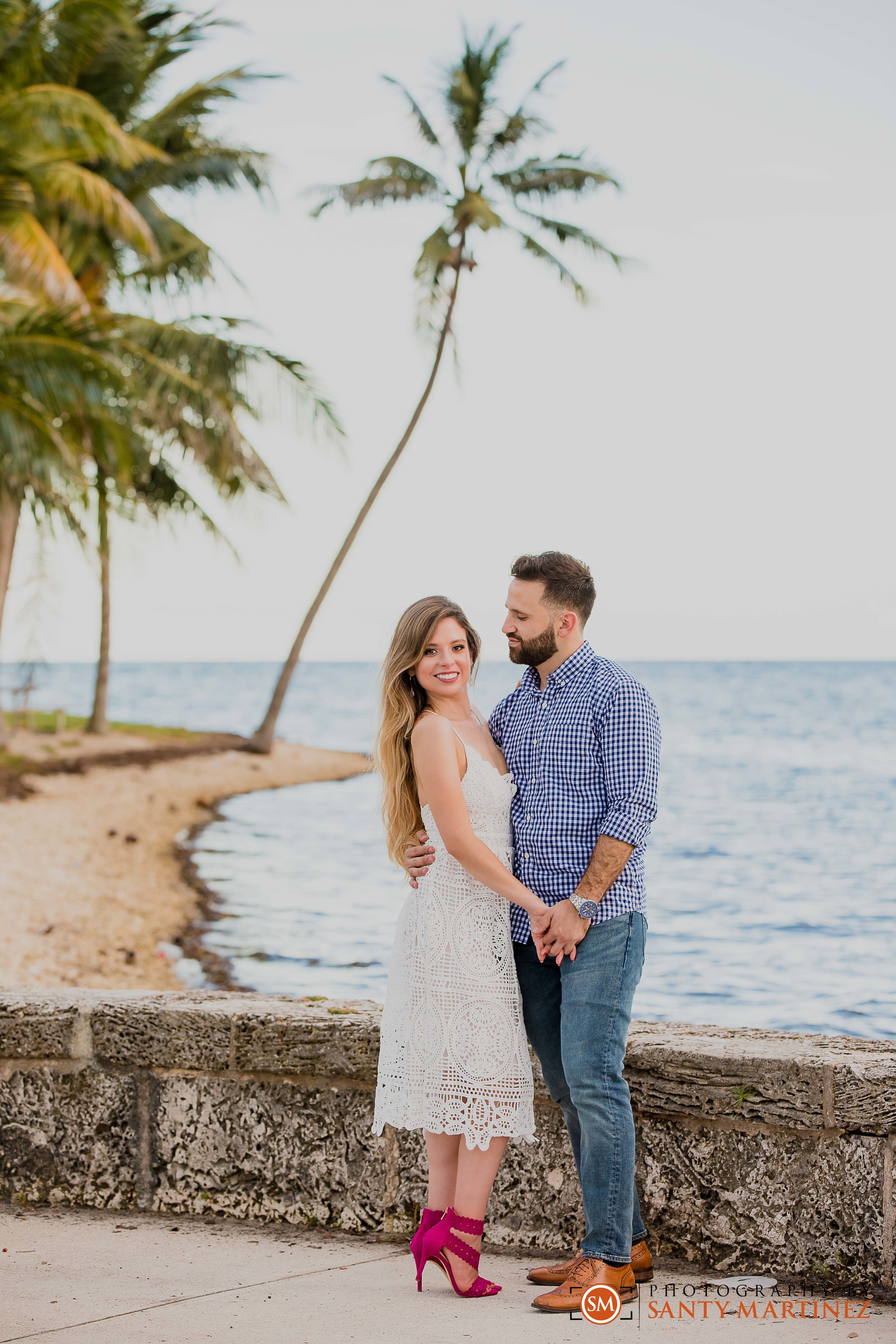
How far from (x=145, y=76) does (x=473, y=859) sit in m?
21.1

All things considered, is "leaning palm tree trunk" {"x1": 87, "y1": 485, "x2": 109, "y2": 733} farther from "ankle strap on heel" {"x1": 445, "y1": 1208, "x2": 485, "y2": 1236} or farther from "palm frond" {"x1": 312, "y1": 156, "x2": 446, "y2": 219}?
"ankle strap on heel" {"x1": 445, "y1": 1208, "x2": 485, "y2": 1236}

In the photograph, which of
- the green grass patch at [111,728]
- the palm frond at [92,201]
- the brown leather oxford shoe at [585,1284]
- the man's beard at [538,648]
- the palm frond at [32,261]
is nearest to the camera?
the brown leather oxford shoe at [585,1284]

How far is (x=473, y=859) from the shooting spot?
3027mm

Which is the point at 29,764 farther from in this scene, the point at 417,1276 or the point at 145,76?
the point at 417,1276

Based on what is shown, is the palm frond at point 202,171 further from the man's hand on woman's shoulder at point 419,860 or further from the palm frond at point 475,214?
the man's hand on woman's shoulder at point 419,860

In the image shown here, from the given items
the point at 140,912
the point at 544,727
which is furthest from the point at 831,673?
the point at 544,727

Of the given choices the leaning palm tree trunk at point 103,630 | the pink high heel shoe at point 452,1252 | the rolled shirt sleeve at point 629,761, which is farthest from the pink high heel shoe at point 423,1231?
the leaning palm tree trunk at point 103,630

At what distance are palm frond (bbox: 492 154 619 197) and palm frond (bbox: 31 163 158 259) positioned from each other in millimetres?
8152

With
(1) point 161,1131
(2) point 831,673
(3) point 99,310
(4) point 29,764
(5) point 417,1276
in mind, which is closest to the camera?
(5) point 417,1276

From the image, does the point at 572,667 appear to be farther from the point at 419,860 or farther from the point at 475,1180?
the point at 475,1180

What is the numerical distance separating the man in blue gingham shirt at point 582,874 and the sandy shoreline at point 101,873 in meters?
0.66

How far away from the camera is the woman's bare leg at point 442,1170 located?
10.1 ft

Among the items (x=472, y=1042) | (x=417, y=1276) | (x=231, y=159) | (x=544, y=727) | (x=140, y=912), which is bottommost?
(x=140, y=912)

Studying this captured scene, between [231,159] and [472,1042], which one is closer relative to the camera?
[472,1042]
